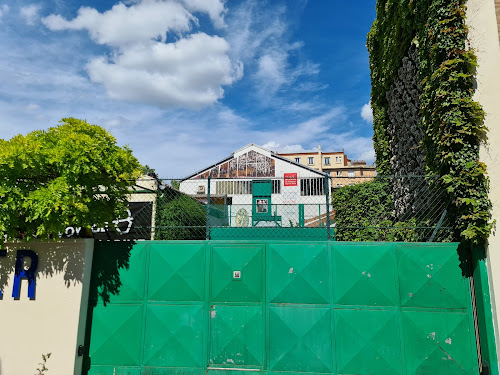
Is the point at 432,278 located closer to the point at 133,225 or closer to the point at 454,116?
the point at 454,116

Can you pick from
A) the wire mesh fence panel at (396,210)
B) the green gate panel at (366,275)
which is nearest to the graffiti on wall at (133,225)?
the green gate panel at (366,275)

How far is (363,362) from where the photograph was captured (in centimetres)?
537

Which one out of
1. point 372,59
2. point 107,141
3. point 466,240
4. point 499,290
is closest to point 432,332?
point 499,290

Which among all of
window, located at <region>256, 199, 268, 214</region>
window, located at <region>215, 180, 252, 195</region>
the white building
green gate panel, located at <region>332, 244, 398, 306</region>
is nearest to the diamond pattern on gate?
green gate panel, located at <region>332, 244, 398, 306</region>

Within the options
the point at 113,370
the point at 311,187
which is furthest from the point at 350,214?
the point at 311,187

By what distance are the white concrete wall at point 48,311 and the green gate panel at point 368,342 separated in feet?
15.2

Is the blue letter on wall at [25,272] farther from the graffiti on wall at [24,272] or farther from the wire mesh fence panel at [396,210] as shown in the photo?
the wire mesh fence panel at [396,210]

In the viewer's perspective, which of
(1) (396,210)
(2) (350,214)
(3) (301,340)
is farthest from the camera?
(2) (350,214)

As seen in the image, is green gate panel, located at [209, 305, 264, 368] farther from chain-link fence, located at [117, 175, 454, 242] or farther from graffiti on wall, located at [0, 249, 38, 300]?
graffiti on wall, located at [0, 249, 38, 300]

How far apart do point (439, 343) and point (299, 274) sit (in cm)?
251

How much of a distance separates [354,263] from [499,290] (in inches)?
84.3

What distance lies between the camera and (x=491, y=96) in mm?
5152

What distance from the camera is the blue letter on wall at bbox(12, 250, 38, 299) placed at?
19.0 ft

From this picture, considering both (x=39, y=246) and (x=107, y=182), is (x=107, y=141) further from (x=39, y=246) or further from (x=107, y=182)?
(x=39, y=246)
